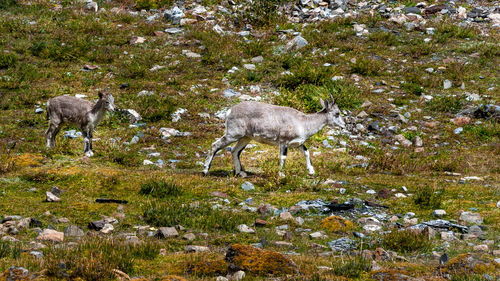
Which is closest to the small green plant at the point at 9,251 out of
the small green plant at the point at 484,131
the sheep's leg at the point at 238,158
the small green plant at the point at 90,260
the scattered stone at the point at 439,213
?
the small green plant at the point at 90,260

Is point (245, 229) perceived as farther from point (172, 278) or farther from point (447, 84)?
point (447, 84)

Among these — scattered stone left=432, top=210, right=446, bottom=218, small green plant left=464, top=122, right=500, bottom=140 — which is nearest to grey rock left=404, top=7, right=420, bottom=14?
small green plant left=464, top=122, right=500, bottom=140

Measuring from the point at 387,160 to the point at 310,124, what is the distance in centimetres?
218

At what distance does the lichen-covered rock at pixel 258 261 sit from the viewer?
22.5ft

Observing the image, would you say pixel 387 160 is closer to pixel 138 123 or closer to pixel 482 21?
pixel 138 123

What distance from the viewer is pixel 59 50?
71.4 ft

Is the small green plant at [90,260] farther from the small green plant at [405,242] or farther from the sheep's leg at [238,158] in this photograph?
the sheep's leg at [238,158]

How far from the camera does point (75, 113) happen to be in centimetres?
1628

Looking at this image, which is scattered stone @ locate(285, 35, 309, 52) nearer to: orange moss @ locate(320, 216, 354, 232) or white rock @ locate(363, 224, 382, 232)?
orange moss @ locate(320, 216, 354, 232)

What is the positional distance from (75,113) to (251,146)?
16.6ft

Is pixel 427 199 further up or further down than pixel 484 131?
further up

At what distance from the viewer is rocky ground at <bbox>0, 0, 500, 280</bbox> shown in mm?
7762

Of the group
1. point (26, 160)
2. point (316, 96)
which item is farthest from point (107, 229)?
point (316, 96)

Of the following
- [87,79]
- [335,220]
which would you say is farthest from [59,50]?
[335,220]
